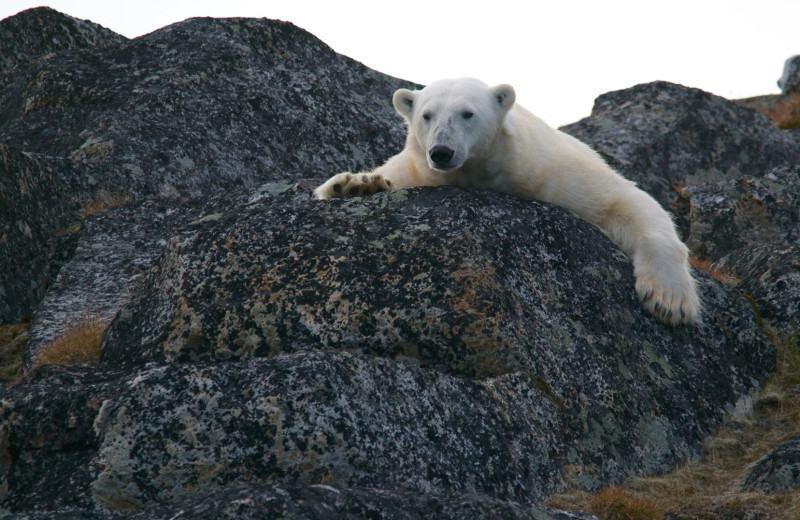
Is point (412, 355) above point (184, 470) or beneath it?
above

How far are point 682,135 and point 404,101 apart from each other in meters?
8.09

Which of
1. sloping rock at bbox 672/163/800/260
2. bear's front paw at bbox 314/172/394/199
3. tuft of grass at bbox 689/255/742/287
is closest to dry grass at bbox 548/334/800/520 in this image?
tuft of grass at bbox 689/255/742/287

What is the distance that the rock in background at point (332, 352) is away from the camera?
12.4 ft

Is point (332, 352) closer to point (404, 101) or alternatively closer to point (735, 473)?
point (735, 473)

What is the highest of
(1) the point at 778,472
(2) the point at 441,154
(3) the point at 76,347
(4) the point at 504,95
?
(4) the point at 504,95

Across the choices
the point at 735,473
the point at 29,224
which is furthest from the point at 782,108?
the point at 29,224

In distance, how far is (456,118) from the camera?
637 centimetres

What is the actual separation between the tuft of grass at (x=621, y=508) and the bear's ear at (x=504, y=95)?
356 cm

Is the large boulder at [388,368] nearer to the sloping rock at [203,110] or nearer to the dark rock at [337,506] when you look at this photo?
the dark rock at [337,506]

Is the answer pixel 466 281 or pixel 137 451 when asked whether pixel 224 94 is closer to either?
pixel 466 281

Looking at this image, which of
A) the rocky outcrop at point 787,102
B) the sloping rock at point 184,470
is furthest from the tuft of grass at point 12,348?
the rocky outcrop at point 787,102

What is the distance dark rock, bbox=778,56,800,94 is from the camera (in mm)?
21688

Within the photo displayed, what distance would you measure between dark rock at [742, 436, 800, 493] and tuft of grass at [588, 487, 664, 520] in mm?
650

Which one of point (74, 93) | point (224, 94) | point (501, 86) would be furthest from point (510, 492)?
point (74, 93)
